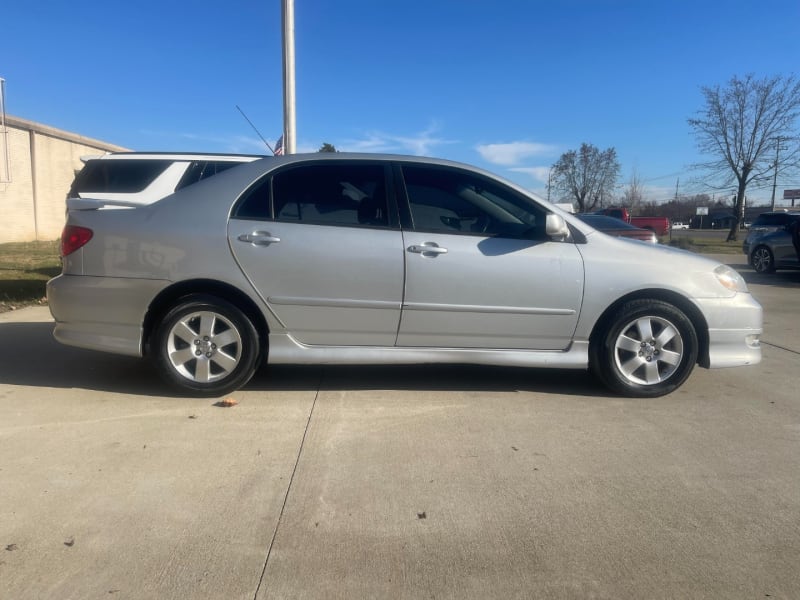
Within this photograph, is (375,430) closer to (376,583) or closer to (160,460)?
(160,460)

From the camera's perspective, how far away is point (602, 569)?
8.41 ft

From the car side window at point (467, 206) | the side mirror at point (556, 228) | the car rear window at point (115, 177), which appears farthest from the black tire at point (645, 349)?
the car rear window at point (115, 177)

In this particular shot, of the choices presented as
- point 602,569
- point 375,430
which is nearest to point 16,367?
point 375,430

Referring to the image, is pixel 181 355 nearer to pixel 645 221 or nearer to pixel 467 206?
pixel 467 206

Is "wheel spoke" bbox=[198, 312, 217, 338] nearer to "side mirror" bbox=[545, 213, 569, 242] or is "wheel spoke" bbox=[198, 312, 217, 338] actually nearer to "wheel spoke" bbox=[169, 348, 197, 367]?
"wheel spoke" bbox=[169, 348, 197, 367]

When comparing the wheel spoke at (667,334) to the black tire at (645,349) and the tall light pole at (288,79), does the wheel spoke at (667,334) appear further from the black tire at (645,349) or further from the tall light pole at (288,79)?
the tall light pole at (288,79)

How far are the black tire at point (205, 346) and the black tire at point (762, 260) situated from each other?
1447cm

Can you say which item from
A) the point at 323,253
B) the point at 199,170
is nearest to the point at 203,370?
the point at 323,253

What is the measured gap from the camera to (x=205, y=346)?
4.47m

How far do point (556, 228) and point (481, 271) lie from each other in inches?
23.7

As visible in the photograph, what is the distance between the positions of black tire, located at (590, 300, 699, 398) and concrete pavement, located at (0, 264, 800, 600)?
0.18 metres

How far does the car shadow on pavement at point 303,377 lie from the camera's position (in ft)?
16.1

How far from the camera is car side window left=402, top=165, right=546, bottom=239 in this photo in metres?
4.56

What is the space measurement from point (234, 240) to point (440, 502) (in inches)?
93.5
